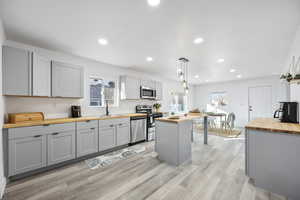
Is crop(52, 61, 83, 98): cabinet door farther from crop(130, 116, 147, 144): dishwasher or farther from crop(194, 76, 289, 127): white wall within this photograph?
crop(194, 76, 289, 127): white wall

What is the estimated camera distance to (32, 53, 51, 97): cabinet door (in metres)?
2.39

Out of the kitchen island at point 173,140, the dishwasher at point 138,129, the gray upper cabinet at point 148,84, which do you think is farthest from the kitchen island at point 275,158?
the gray upper cabinet at point 148,84

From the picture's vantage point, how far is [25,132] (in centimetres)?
209

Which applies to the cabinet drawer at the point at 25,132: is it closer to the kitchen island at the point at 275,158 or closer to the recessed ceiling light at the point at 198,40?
the recessed ceiling light at the point at 198,40

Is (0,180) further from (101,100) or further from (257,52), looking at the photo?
(257,52)

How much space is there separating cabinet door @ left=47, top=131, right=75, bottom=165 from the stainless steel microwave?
2626mm

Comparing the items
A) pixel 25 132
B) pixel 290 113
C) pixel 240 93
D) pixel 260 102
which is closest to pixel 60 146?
pixel 25 132


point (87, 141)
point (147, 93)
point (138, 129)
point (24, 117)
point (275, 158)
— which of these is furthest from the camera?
point (147, 93)

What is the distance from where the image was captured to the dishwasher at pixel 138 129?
378 centimetres

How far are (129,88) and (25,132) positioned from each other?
2728 millimetres

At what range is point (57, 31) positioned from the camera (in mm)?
2135

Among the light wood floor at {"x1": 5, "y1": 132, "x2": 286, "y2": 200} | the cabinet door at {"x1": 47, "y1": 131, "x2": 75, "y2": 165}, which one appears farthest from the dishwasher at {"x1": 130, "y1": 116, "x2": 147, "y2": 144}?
the cabinet door at {"x1": 47, "y1": 131, "x2": 75, "y2": 165}

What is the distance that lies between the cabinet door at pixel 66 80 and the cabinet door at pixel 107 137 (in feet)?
3.51

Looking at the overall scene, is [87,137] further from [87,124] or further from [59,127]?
[59,127]
